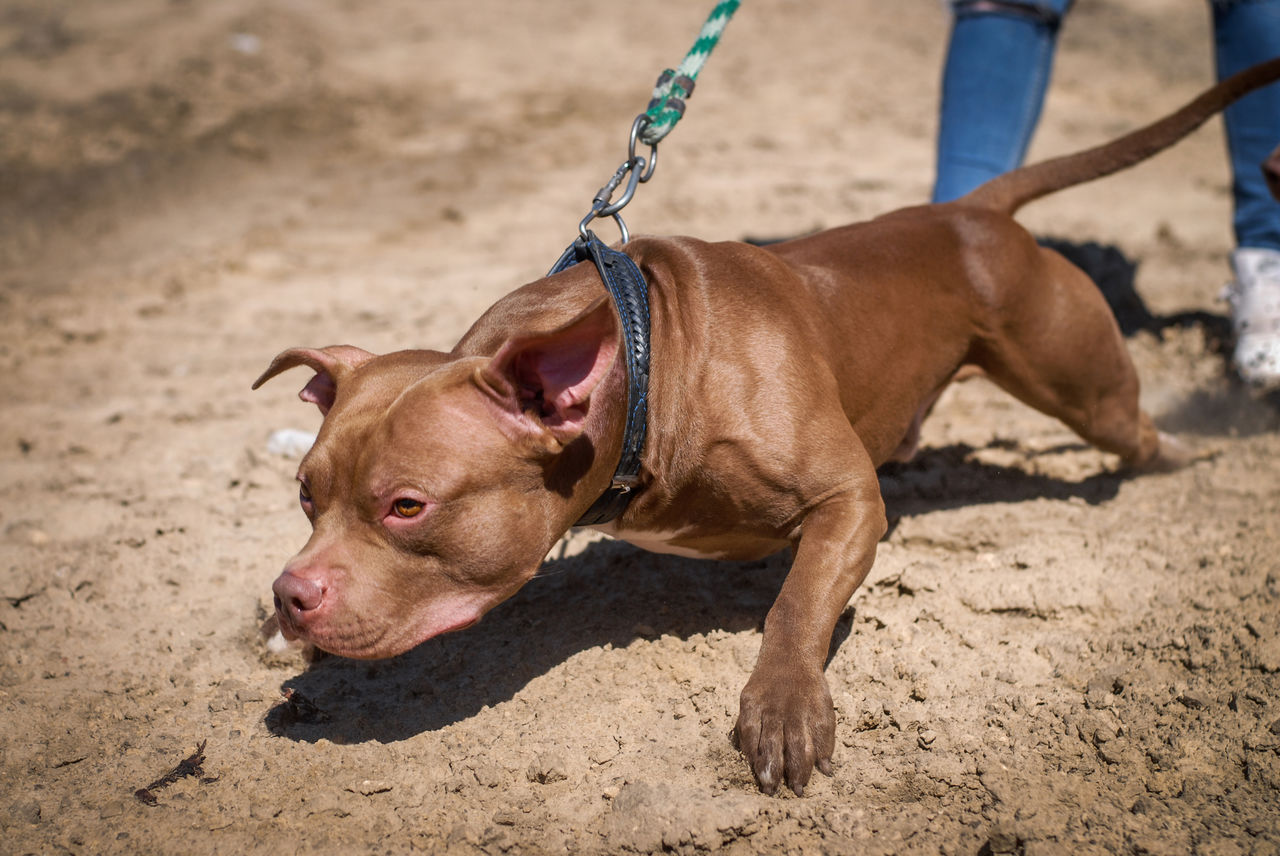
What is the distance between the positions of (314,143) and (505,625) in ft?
22.5

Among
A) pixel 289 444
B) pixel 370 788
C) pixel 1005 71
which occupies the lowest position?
pixel 289 444

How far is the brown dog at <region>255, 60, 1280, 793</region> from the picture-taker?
7.90ft

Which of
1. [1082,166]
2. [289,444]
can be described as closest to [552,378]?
[289,444]

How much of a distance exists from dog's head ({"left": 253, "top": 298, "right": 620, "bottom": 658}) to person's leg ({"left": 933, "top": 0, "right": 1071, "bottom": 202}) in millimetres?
2741

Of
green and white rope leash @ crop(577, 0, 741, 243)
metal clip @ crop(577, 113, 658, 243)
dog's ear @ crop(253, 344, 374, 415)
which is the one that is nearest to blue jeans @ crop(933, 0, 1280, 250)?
green and white rope leash @ crop(577, 0, 741, 243)

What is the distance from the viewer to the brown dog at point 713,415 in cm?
241

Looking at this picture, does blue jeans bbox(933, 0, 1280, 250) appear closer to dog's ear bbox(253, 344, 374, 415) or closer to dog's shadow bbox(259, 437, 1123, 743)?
dog's shadow bbox(259, 437, 1123, 743)

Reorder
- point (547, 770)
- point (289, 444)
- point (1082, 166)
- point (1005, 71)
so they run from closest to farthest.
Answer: point (547, 770) < point (1082, 166) < point (289, 444) < point (1005, 71)

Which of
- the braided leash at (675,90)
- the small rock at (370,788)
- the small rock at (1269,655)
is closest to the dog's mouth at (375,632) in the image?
the small rock at (370,788)

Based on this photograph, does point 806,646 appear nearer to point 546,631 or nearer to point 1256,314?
point 546,631

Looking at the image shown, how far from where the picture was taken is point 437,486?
237 centimetres

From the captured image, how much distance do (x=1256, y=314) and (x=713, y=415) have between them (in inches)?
130

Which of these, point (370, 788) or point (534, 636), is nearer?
point (370, 788)

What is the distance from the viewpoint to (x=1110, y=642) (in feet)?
10.3
